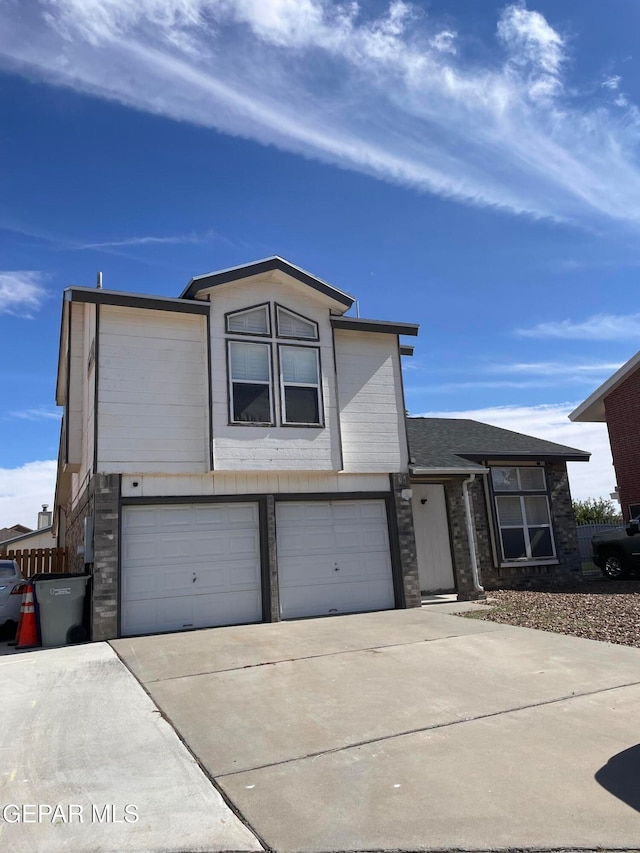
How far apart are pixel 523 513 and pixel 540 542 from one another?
831 mm

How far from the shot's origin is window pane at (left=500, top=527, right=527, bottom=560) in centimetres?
1509

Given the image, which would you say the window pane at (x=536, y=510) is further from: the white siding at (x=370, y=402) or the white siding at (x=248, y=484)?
the white siding at (x=248, y=484)

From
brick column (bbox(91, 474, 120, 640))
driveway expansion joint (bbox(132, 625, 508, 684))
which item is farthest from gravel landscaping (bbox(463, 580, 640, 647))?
brick column (bbox(91, 474, 120, 640))

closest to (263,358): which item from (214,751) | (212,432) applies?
(212,432)

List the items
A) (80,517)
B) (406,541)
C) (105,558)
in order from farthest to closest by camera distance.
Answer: (80,517), (406,541), (105,558)

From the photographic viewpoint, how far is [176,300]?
10914 millimetres

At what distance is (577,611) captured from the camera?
1053 cm

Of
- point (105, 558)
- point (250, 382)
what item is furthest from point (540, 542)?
point (105, 558)

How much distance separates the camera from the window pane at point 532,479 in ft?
51.8

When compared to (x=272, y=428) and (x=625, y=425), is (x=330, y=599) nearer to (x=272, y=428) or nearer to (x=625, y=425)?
(x=272, y=428)

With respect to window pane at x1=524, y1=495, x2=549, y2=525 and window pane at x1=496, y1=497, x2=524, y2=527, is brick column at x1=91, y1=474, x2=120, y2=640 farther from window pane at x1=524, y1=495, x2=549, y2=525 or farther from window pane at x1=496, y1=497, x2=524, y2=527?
window pane at x1=524, y1=495, x2=549, y2=525

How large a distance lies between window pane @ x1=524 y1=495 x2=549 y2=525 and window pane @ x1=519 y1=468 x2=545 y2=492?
0.26 metres

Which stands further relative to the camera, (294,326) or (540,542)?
(540,542)

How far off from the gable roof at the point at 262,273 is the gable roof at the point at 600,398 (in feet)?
39.8
